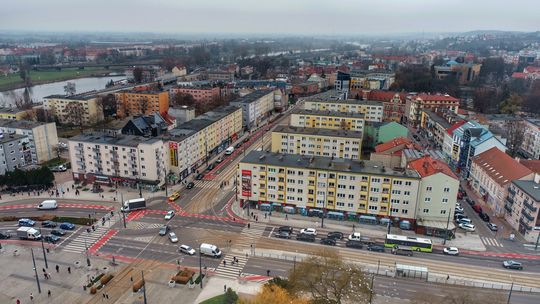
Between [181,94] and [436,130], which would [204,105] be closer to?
[181,94]

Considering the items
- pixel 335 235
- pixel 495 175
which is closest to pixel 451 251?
pixel 335 235

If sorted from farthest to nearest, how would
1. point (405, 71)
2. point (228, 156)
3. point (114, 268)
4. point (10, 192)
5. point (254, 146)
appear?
point (405, 71), point (254, 146), point (228, 156), point (10, 192), point (114, 268)

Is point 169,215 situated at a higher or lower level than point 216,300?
higher

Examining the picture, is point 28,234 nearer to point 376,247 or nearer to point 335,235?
point 335,235

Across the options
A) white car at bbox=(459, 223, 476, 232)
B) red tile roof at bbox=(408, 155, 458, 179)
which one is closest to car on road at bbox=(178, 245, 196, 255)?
red tile roof at bbox=(408, 155, 458, 179)

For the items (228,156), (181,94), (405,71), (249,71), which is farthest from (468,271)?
(249,71)

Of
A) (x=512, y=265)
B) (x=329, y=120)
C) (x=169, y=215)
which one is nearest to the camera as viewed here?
(x=512, y=265)
